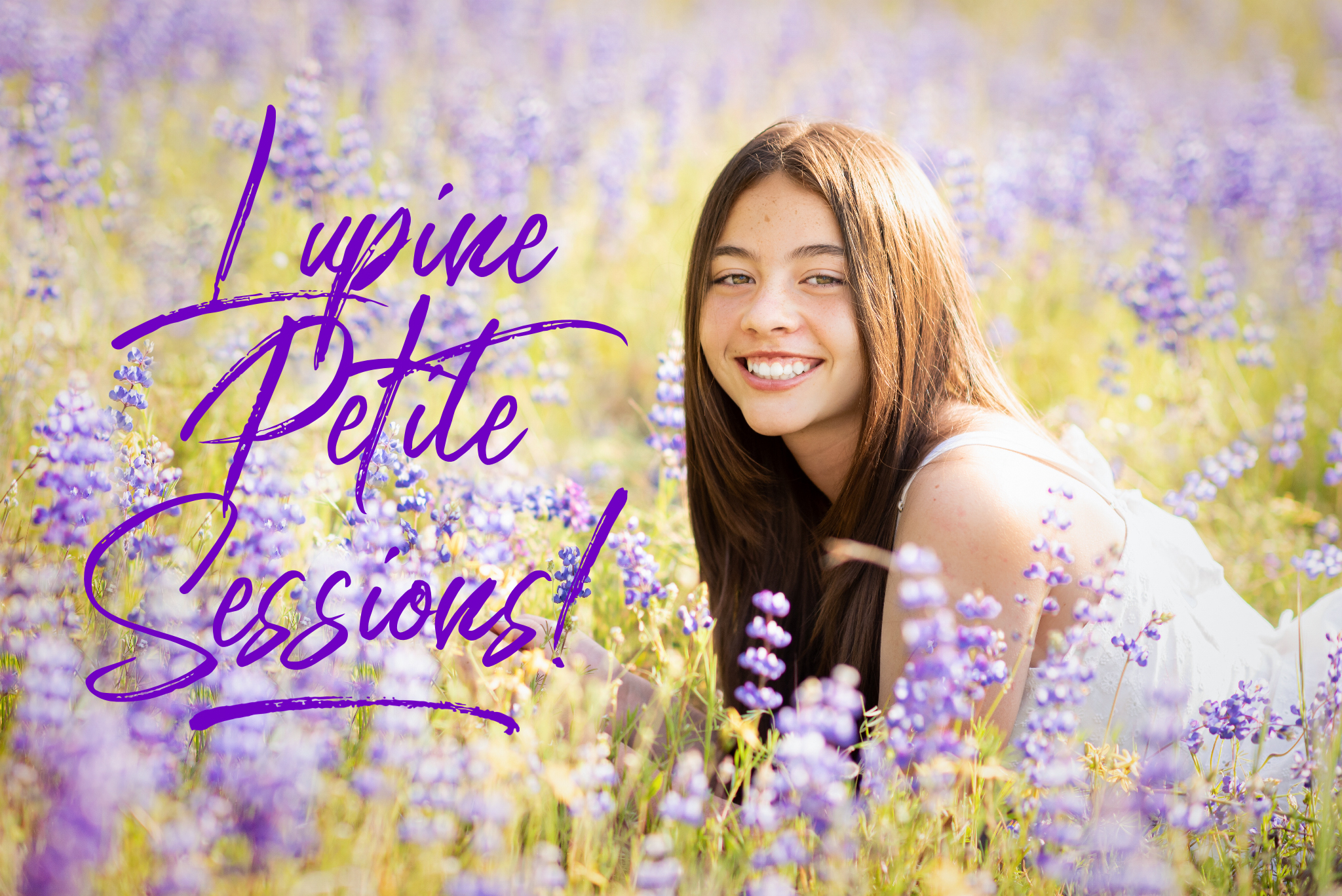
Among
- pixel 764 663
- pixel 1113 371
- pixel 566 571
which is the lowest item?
pixel 764 663

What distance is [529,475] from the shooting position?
3748 mm

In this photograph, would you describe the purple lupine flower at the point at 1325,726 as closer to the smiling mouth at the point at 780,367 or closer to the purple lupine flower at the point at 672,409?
the smiling mouth at the point at 780,367

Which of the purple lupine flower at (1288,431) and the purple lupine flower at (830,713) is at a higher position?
the purple lupine flower at (1288,431)

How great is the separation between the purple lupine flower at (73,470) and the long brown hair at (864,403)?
1.49 m

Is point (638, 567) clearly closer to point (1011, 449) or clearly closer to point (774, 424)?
point (774, 424)

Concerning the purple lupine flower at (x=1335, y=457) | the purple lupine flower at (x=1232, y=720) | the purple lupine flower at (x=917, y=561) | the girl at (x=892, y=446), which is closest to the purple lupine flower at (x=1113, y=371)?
the purple lupine flower at (x=1335, y=457)

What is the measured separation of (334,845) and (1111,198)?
6656mm

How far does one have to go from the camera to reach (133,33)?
650cm

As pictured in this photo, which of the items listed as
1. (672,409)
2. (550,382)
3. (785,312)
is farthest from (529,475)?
(785,312)

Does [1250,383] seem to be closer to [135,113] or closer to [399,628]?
[399,628]

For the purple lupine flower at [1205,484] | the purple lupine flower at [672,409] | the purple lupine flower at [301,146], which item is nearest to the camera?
the purple lupine flower at [672,409]

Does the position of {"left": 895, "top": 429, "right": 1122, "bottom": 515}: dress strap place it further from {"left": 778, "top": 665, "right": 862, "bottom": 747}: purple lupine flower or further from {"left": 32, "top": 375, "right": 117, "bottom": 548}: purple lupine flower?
{"left": 32, "top": 375, "right": 117, "bottom": 548}: purple lupine flower

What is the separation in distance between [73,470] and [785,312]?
1.52 m

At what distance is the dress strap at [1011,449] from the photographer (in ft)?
7.18
